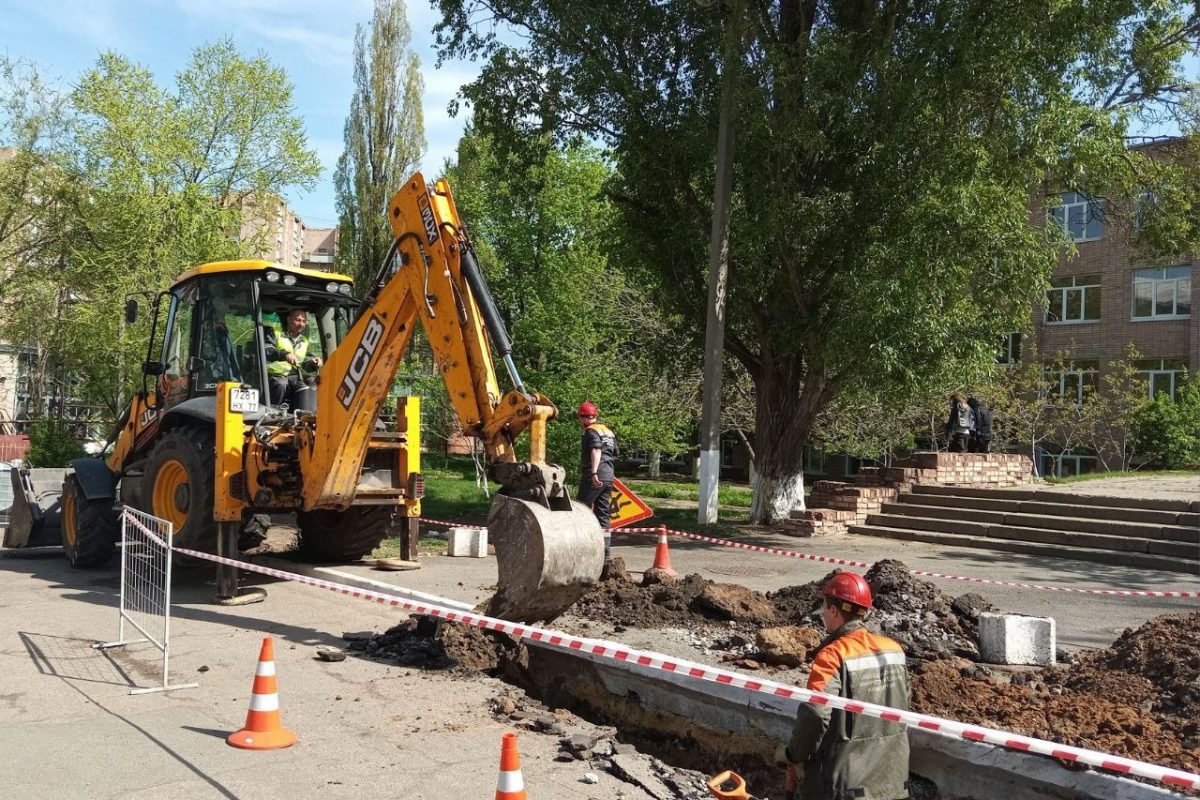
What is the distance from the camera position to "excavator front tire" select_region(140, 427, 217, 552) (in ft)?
31.2

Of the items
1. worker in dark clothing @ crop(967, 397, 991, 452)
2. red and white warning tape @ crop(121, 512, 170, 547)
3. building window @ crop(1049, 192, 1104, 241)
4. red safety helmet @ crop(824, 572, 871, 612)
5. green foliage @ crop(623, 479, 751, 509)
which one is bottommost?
green foliage @ crop(623, 479, 751, 509)

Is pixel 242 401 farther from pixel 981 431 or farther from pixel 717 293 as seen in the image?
pixel 981 431

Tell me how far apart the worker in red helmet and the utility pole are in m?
12.8

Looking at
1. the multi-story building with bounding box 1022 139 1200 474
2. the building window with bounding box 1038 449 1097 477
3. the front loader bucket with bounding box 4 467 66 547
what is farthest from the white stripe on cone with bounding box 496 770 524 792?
the building window with bounding box 1038 449 1097 477

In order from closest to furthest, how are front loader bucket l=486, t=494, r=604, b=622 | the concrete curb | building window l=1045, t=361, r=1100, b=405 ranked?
1. the concrete curb
2. front loader bucket l=486, t=494, r=604, b=622
3. building window l=1045, t=361, r=1100, b=405

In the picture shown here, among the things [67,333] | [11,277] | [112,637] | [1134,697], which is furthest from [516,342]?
[1134,697]

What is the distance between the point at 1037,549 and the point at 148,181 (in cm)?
2076

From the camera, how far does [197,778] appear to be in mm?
4859

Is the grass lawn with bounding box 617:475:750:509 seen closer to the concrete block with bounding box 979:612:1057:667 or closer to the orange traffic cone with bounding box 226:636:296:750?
the concrete block with bounding box 979:612:1057:667

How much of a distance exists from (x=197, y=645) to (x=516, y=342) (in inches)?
887

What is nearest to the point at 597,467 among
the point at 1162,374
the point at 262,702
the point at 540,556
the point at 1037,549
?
the point at 540,556

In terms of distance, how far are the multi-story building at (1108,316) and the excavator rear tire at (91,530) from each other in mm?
26304

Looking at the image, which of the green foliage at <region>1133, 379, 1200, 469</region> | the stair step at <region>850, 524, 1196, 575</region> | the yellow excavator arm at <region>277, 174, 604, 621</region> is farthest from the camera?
the green foliage at <region>1133, 379, 1200, 469</region>

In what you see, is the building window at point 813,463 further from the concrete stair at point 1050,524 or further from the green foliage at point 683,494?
the concrete stair at point 1050,524
